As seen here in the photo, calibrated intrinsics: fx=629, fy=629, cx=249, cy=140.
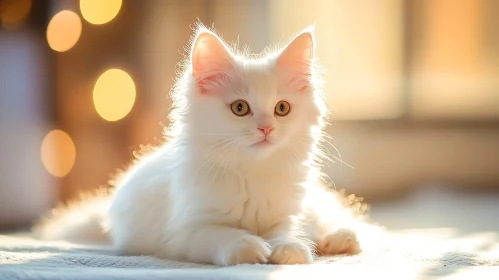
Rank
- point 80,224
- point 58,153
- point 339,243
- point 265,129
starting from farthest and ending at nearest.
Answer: point 58,153 → point 80,224 → point 339,243 → point 265,129

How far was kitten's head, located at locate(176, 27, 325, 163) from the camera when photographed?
1.42 m

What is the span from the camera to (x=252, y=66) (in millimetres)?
1508

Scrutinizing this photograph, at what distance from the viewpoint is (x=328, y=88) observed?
11.6 feet

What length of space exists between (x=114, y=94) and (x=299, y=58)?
5.71ft

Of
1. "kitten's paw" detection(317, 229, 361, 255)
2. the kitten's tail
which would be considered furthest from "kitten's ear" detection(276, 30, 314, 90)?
the kitten's tail

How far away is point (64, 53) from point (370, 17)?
171 centimetres

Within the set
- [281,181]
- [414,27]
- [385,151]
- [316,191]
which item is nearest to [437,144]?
[385,151]

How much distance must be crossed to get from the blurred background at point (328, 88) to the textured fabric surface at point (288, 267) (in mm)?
983

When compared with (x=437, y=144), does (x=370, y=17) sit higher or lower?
higher

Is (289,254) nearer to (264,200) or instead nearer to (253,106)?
(264,200)

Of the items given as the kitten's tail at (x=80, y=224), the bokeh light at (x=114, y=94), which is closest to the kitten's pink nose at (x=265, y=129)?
the kitten's tail at (x=80, y=224)

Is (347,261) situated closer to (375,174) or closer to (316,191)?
(316,191)

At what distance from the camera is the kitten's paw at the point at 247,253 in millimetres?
1287

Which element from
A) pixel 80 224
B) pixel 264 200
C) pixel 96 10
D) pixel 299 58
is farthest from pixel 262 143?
pixel 96 10
